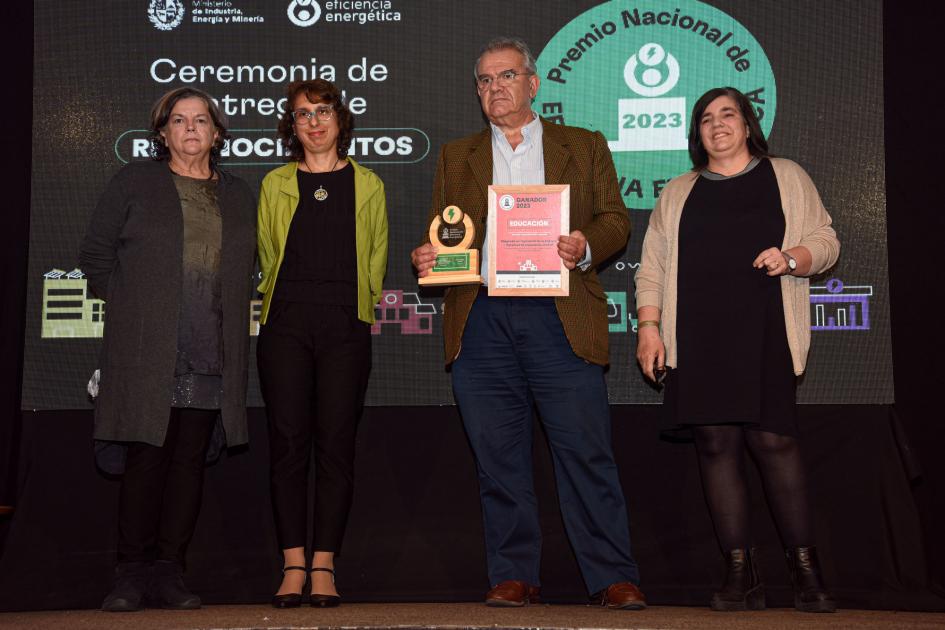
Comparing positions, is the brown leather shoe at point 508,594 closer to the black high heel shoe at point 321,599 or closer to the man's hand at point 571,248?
the black high heel shoe at point 321,599

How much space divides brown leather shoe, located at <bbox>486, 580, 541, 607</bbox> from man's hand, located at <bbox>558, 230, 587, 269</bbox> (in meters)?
0.97

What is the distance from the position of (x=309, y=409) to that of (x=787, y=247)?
1513mm

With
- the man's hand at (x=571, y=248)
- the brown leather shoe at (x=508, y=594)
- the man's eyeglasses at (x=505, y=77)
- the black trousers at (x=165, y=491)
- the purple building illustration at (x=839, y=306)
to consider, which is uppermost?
the man's eyeglasses at (x=505, y=77)

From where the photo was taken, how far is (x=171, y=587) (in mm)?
2949

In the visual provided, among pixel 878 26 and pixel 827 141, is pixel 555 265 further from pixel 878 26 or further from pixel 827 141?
pixel 878 26

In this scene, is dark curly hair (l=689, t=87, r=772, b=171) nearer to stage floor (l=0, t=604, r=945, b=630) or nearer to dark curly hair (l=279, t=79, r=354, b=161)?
dark curly hair (l=279, t=79, r=354, b=161)

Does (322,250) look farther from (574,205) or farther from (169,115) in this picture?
(574,205)

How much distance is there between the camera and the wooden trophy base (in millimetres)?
2877

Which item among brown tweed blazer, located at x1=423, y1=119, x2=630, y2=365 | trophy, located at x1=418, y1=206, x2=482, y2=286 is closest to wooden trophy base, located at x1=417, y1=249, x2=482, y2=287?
trophy, located at x1=418, y1=206, x2=482, y2=286

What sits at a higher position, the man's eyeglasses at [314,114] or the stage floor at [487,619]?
the man's eyeglasses at [314,114]

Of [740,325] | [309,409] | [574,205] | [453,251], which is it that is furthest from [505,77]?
[309,409]

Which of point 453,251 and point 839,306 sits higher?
point 453,251

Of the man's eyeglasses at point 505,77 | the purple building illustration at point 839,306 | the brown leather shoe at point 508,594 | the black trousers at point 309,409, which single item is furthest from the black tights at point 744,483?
the man's eyeglasses at point 505,77

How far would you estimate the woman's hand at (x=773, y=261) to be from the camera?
9.11 feet
